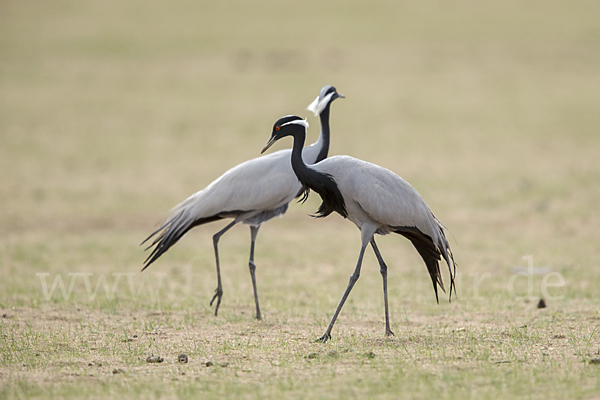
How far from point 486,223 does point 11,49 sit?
22.7m

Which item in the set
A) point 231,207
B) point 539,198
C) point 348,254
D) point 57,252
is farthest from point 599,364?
point 539,198

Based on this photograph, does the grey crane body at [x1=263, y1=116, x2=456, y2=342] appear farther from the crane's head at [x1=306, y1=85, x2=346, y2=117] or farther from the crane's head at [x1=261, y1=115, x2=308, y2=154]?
the crane's head at [x1=306, y1=85, x2=346, y2=117]

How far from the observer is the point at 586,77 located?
26641 mm

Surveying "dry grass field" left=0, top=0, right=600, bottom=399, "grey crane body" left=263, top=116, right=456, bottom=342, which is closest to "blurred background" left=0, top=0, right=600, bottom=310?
"dry grass field" left=0, top=0, right=600, bottom=399

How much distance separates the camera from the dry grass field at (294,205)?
5.22 m

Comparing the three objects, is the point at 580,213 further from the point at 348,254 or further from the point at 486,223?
the point at 348,254

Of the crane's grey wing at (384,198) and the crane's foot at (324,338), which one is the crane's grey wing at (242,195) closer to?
the crane's grey wing at (384,198)

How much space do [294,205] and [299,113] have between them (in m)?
6.44

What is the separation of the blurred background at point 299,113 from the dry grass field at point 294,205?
0.31 ft

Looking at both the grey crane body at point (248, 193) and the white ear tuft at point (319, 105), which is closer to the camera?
the white ear tuft at point (319, 105)

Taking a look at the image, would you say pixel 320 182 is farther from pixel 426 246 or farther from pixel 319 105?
pixel 319 105

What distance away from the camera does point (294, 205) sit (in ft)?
51.5

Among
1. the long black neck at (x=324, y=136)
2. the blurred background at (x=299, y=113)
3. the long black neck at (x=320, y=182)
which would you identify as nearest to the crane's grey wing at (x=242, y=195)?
the long black neck at (x=324, y=136)

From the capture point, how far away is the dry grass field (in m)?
5.22
